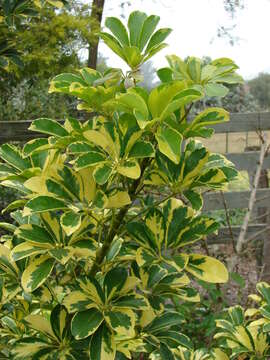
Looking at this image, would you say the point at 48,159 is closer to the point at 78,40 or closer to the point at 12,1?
the point at 12,1

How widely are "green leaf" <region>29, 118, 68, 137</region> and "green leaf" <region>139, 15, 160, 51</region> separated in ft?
0.62

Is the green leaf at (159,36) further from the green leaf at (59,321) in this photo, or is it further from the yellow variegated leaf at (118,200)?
the green leaf at (59,321)

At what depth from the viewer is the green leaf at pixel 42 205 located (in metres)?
0.72

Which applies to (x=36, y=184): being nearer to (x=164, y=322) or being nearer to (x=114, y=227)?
(x=114, y=227)

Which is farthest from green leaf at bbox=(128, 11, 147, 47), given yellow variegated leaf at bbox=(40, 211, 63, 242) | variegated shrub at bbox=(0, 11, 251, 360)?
yellow variegated leaf at bbox=(40, 211, 63, 242)

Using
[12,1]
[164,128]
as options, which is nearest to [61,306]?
[164,128]

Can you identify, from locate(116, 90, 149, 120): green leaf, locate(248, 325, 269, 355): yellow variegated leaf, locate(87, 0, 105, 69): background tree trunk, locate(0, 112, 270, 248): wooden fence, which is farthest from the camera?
locate(87, 0, 105, 69): background tree trunk

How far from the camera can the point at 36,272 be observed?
76cm

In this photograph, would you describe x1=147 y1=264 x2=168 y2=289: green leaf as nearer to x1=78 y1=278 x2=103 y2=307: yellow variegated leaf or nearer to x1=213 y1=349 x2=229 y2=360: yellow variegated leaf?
x1=78 y1=278 x2=103 y2=307: yellow variegated leaf

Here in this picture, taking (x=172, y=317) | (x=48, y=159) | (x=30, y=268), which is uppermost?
(x=48, y=159)

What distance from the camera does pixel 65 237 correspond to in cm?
78

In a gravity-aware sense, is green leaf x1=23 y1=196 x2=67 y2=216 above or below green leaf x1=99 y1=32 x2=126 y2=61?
below

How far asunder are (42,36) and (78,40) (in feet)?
1.34

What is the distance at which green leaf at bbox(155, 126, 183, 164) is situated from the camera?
667mm
